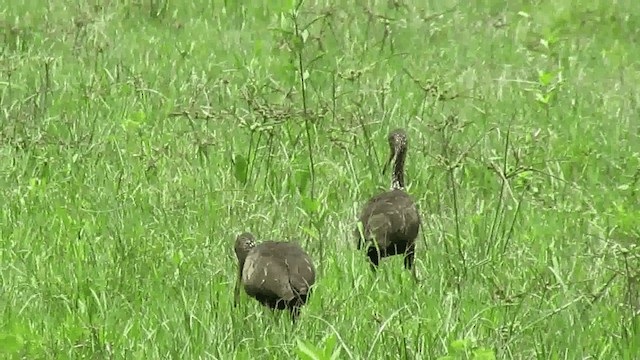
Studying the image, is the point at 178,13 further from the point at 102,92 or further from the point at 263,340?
the point at 263,340

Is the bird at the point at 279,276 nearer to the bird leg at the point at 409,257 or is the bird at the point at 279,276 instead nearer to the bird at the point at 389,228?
the bird at the point at 389,228

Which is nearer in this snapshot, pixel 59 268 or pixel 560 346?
pixel 560 346

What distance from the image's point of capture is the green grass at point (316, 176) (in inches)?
186

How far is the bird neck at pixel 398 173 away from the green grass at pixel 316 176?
266mm

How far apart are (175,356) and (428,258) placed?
1.78 metres

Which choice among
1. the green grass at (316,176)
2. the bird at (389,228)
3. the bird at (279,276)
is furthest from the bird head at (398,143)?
the bird at (279,276)

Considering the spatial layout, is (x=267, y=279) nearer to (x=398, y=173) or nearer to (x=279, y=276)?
(x=279, y=276)

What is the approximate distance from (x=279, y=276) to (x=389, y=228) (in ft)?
3.08

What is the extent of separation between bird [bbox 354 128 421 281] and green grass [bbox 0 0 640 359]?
0.10m

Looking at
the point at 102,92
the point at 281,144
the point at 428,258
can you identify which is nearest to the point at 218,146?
the point at 281,144

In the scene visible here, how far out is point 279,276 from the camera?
4.67 metres

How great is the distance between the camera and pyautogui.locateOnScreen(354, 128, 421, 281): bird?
5469 millimetres

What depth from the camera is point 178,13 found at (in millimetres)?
11125

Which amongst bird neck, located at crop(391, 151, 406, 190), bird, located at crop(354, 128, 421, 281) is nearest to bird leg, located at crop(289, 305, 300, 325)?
bird, located at crop(354, 128, 421, 281)
